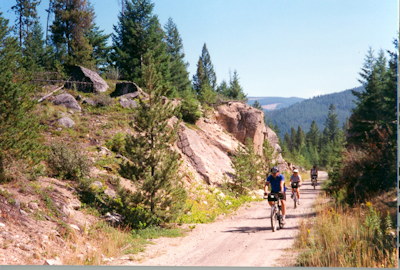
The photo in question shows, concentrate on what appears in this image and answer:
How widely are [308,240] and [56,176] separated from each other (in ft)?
31.9

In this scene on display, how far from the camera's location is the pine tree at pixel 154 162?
37.1ft

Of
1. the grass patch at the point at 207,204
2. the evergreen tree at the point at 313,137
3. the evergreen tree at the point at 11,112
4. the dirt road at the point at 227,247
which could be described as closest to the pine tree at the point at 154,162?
the dirt road at the point at 227,247

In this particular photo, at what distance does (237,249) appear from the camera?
8297 mm

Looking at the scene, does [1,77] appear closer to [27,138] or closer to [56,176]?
[27,138]

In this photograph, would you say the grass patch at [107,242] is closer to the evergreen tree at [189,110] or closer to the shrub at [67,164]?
the shrub at [67,164]

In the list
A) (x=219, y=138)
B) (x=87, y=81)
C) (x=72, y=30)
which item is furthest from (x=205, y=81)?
(x=72, y=30)

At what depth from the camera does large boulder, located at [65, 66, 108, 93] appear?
21.3 metres

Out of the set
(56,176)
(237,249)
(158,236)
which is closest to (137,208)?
(158,236)

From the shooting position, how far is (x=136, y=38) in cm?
1611

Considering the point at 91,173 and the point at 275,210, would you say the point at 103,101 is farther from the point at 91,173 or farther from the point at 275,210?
the point at 275,210

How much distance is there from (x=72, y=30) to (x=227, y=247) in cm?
1131

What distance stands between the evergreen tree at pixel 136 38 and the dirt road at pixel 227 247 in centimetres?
592

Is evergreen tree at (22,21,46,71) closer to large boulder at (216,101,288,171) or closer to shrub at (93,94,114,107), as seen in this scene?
shrub at (93,94,114,107)

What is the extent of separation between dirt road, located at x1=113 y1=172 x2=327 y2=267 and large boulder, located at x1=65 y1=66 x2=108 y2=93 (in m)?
14.2
